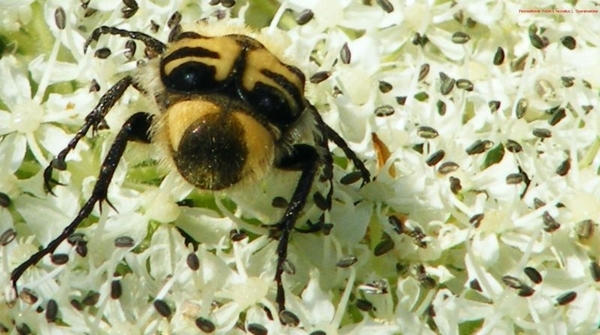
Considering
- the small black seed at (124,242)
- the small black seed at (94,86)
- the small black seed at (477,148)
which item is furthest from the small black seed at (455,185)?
the small black seed at (94,86)

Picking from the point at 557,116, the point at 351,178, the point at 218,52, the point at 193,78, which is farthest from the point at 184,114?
the point at 557,116

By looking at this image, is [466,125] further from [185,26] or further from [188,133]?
[188,133]

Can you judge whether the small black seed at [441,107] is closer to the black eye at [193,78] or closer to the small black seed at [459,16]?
the small black seed at [459,16]

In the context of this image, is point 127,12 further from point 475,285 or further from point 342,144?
point 475,285

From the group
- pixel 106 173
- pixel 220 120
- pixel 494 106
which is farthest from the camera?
pixel 494 106

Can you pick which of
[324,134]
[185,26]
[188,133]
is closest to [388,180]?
[324,134]

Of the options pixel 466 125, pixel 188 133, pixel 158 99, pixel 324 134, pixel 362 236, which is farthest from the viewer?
pixel 466 125
